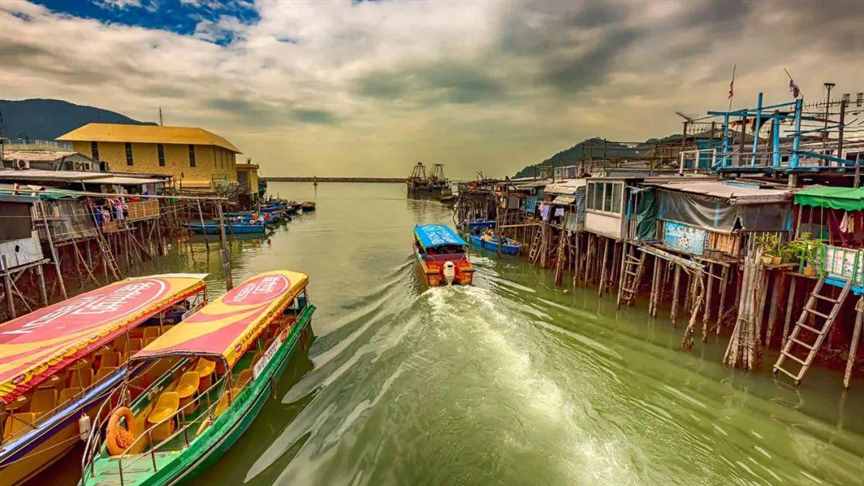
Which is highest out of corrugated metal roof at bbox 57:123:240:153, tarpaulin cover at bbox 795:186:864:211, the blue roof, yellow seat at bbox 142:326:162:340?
corrugated metal roof at bbox 57:123:240:153

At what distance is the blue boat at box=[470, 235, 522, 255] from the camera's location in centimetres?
3192

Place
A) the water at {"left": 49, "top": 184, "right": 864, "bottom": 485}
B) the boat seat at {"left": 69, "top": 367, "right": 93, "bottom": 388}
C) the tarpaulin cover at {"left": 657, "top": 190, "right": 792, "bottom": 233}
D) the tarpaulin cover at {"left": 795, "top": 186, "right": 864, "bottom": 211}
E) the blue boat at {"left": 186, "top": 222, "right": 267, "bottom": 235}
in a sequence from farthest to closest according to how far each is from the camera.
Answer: the blue boat at {"left": 186, "top": 222, "right": 267, "bottom": 235}
the tarpaulin cover at {"left": 657, "top": 190, "right": 792, "bottom": 233}
the tarpaulin cover at {"left": 795, "top": 186, "right": 864, "bottom": 211}
the boat seat at {"left": 69, "top": 367, "right": 93, "bottom": 388}
the water at {"left": 49, "top": 184, "right": 864, "bottom": 485}

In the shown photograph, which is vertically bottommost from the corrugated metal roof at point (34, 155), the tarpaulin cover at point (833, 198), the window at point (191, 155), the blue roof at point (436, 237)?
the blue roof at point (436, 237)

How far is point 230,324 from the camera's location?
11.4 metres

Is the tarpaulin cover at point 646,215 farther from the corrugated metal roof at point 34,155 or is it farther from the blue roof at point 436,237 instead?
the corrugated metal roof at point 34,155

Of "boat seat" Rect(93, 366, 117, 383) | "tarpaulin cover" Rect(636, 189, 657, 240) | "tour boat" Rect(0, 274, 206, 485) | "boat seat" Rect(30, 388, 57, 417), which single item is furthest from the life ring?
"tarpaulin cover" Rect(636, 189, 657, 240)

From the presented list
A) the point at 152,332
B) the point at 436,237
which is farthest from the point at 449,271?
the point at 152,332

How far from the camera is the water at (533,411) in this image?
928 cm

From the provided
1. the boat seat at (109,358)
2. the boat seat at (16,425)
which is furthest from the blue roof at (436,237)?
the boat seat at (16,425)

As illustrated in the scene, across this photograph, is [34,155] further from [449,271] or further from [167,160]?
[449,271]

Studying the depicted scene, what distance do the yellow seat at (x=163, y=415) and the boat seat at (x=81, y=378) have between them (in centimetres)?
242

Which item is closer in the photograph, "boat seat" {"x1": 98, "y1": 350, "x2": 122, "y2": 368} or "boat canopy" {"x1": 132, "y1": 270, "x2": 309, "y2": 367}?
"boat canopy" {"x1": 132, "y1": 270, "x2": 309, "y2": 367}

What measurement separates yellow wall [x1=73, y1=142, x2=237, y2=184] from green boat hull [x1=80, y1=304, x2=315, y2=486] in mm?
40172

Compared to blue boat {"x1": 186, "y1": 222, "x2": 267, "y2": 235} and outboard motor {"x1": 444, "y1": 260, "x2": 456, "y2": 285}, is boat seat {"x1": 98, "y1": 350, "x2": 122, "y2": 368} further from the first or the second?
blue boat {"x1": 186, "y1": 222, "x2": 267, "y2": 235}
